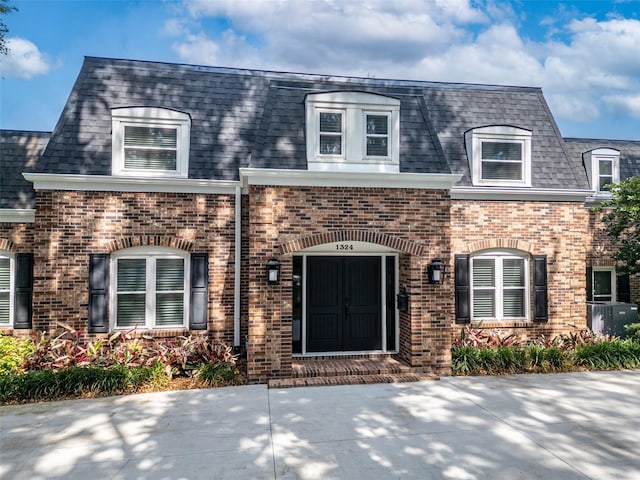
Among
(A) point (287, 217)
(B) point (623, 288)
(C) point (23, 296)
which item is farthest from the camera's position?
(B) point (623, 288)

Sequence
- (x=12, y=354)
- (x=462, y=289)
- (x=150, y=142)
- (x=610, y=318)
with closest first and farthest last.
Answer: (x=12, y=354) → (x=150, y=142) → (x=462, y=289) → (x=610, y=318)

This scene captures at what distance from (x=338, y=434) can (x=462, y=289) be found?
5.76 meters

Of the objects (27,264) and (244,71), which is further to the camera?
(244,71)

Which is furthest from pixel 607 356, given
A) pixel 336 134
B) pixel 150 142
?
pixel 150 142

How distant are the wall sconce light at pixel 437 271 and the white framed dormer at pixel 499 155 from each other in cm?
310

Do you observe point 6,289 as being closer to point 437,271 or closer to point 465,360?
point 437,271

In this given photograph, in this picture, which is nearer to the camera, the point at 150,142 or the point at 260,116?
the point at 150,142

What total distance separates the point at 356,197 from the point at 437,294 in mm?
2725

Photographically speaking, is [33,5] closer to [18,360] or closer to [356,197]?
[18,360]

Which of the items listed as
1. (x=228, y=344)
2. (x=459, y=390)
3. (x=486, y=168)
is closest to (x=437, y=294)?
(x=459, y=390)

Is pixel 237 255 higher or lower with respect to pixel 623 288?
higher

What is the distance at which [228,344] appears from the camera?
30.3 feet

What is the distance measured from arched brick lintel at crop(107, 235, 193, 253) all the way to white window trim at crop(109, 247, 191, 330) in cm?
15

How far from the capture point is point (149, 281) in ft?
29.5
